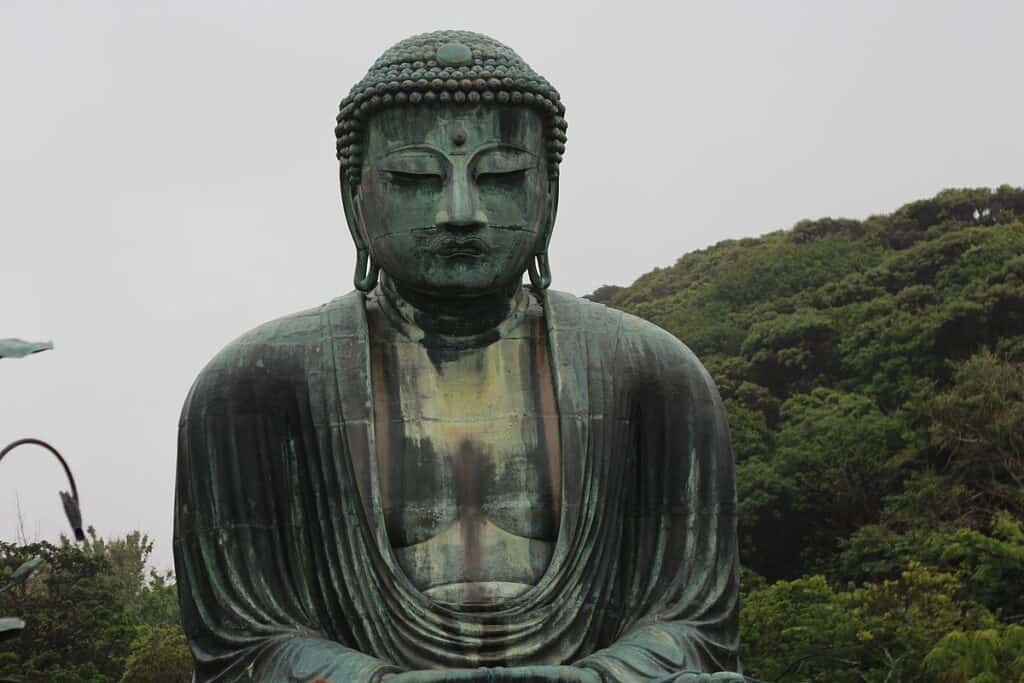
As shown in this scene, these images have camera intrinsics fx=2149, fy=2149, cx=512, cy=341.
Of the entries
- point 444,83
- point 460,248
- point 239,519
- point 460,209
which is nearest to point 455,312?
point 460,248

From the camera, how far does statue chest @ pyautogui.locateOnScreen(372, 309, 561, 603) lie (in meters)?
8.62

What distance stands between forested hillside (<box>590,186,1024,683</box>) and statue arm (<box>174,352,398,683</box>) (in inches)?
738

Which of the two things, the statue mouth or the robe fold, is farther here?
the statue mouth

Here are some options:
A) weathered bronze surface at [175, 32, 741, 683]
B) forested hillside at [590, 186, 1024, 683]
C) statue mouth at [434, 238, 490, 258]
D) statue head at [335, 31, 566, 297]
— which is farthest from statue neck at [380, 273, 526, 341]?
forested hillside at [590, 186, 1024, 683]

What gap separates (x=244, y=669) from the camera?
846 cm

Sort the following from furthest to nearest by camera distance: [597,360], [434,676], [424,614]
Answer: [597,360], [424,614], [434,676]

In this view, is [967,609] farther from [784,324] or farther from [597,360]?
[597,360]

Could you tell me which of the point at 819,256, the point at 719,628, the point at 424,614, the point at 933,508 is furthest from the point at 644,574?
the point at 819,256

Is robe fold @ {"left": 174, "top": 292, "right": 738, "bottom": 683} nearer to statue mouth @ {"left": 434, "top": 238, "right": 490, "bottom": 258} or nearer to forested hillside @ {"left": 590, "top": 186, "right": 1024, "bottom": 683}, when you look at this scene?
statue mouth @ {"left": 434, "top": 238, "right": 490, "bottom": 258}

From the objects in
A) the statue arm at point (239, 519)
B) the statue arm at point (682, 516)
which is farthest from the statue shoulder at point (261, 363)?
the statue arm at point (682, 516)

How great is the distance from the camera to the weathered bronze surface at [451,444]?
8.58 metres

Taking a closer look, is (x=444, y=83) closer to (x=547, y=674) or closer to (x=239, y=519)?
(x=239, y=519)

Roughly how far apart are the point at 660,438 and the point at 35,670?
72.0ft

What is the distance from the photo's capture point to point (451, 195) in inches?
342
